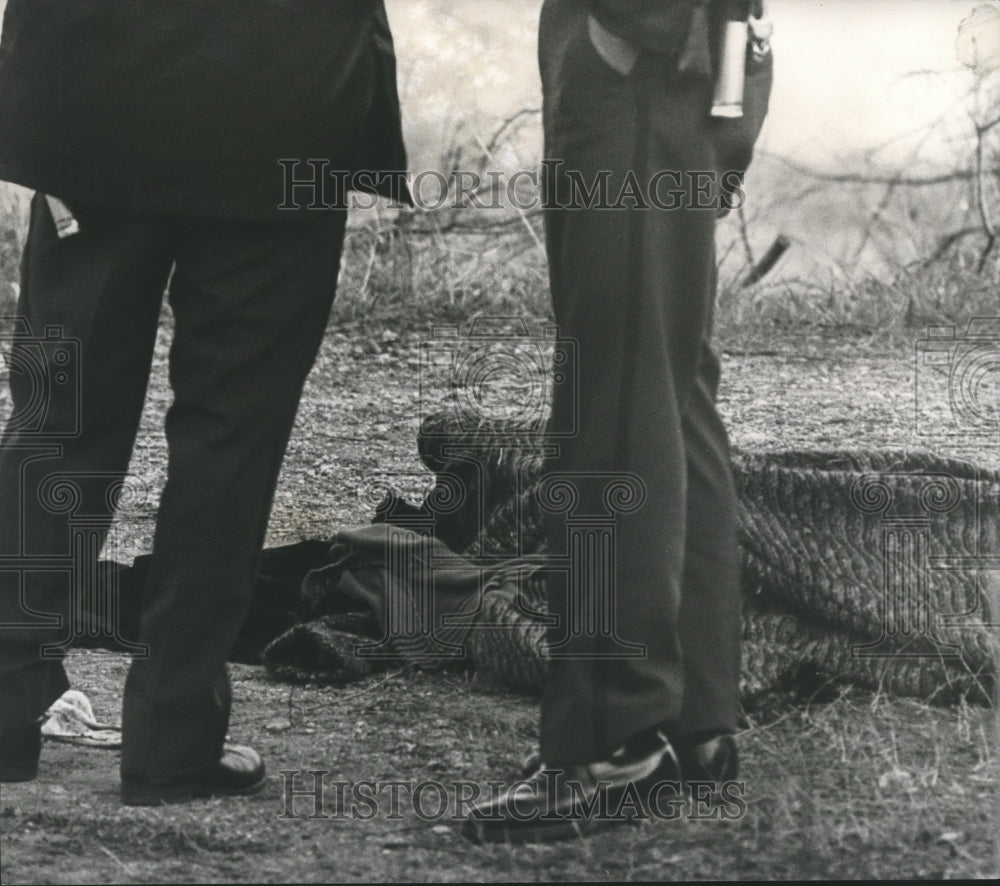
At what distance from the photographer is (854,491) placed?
2678 millimetres

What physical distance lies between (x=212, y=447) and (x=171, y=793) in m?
0.45

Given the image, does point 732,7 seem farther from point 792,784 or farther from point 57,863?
point 57,863

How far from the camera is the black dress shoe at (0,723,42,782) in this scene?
209 cm

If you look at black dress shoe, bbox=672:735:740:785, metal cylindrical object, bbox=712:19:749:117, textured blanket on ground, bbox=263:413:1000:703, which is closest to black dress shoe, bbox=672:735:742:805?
black dress shoe, bbox=672:735:740:785

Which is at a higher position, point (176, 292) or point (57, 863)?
point (176, 292)

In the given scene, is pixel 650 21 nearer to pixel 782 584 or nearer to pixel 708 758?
pixel 708 758

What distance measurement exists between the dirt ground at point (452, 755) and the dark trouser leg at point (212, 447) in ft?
0.43

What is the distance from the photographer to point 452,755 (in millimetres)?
2293

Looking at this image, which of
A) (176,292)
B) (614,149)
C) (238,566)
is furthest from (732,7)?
(238,566)

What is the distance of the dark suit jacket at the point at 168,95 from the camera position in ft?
6.66

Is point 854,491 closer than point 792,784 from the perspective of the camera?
No

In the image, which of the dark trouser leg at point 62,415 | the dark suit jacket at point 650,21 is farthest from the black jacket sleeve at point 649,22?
the dark trouser leg at point 62,415

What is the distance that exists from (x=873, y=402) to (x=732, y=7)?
135 cm

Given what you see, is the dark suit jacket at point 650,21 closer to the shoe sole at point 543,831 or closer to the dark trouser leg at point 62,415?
the dark trouser leg at point 62,415
